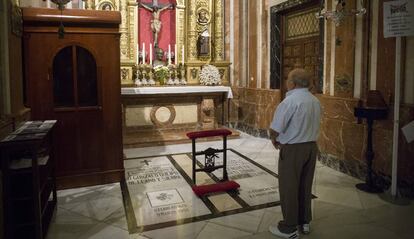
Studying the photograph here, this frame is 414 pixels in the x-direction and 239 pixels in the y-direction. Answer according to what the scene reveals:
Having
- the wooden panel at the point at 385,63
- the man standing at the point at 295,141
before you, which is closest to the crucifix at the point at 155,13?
the wooden panel at the point at 385,63

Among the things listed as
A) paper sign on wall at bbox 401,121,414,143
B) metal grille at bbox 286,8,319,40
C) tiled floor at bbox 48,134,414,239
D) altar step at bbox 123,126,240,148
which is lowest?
tiled floor at bbox 48,134,414,239

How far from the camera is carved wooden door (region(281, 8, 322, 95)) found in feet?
20.9

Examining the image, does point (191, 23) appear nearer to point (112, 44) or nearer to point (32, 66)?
point (112, 44)

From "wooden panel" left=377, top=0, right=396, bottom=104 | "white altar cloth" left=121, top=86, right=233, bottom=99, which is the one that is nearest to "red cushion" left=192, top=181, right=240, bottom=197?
"wooden panel" left=377, top=0, right=396, bottom=104

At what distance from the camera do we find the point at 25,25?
420cm

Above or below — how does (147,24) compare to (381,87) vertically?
above

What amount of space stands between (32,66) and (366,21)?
171 inches

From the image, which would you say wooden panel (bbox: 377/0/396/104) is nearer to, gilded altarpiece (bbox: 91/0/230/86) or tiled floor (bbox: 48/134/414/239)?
tiled floor (bbox: 48/134/414/239)

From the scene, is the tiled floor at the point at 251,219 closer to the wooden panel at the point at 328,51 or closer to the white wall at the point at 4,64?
the white wall at the point at 4,64

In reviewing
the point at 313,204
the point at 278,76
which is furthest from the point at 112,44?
the point at 278,76

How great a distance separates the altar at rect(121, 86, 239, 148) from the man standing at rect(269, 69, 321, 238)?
14.6 feet

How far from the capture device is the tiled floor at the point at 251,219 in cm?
338

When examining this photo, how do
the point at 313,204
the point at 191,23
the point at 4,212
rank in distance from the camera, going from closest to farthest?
the point at 4,212
the point at 313,204
the point at 191,23

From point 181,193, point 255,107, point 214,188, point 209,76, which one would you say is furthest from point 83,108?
point 255,107
